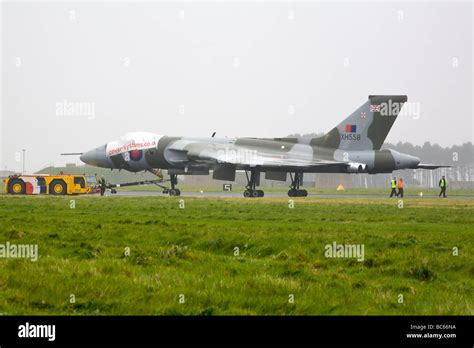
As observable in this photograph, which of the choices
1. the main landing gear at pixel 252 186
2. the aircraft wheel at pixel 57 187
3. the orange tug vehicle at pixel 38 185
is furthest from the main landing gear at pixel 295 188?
the aircraft wheel at pixel 57 187

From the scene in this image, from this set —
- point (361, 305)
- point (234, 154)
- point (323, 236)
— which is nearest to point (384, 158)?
point (234, 154)

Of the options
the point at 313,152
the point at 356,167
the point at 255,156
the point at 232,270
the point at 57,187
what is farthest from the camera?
the point at 57,187

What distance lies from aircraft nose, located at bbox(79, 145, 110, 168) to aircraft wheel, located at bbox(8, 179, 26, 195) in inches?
228

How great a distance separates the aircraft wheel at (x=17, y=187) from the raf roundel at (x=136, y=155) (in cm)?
927

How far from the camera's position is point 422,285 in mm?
12547

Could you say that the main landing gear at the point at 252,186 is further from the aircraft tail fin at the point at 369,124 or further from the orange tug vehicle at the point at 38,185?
the orange tug vehicle at the point at 38,185

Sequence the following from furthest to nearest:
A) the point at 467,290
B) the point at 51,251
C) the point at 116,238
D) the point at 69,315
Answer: the point at 116,238, the point at 51,251, the point at 467,290, the point at 69,315

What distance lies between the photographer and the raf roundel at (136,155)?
175 feet

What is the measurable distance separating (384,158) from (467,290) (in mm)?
39073

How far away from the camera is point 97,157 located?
5562 centimetres

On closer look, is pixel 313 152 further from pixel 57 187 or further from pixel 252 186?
pixel 57 187

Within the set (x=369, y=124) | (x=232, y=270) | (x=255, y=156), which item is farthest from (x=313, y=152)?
(x=232, y=270)

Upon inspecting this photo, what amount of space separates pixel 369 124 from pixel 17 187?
29199 mm
